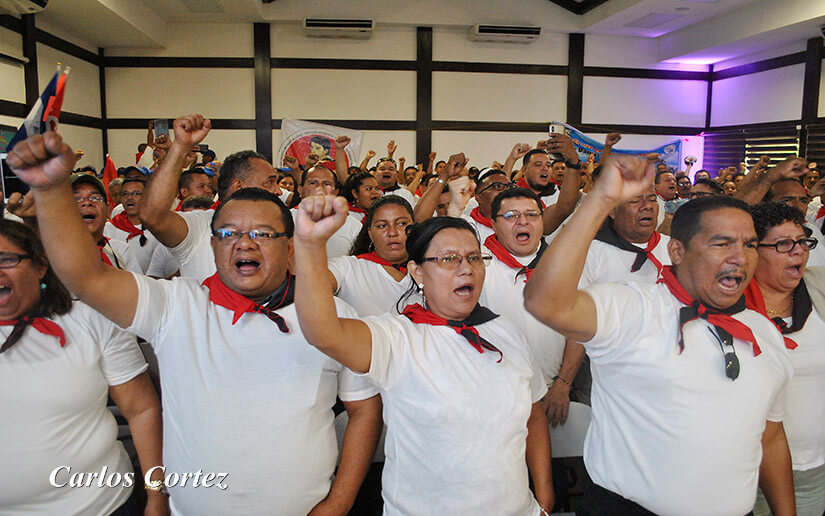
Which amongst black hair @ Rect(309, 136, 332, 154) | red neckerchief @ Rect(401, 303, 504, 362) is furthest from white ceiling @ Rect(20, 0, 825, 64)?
red neckerchief @ Rect(401, 303, 504, 362)

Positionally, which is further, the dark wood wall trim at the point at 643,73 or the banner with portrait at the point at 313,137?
the dark wood wall trim at the point at 643,73

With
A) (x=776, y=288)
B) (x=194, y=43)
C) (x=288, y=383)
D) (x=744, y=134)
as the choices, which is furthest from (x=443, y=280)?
(x=744, y=134)

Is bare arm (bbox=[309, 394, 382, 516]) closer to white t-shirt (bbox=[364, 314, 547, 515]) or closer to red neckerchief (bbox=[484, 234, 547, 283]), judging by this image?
white t-shirt (bbox=[364, 314, 547, 515])

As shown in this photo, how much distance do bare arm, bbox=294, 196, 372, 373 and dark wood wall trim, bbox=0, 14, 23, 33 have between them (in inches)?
280

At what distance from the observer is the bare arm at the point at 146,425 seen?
5.03 feet

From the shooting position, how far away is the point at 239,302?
145cm

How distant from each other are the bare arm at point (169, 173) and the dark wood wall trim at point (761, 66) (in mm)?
9484

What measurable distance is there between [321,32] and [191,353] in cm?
884

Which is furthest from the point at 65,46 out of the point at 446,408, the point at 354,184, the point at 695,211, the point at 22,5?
the point at 695,211

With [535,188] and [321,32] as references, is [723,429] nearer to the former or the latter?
[535,188]

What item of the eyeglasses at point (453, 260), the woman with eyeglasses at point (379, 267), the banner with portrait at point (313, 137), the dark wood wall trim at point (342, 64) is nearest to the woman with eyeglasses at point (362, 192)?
the woman with eyeglasses at point (379, 267)

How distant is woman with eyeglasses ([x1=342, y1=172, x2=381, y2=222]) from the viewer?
146 inches

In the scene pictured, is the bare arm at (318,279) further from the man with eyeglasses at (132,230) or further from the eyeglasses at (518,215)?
the man with eyeglasses at (132,230)

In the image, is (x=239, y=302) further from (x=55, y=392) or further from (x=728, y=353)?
(x=728, y=353)
